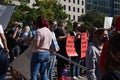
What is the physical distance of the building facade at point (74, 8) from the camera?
11875 cm

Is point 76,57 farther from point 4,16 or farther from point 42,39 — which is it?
point 42,39

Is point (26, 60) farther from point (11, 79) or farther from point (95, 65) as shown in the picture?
point (95, 65)

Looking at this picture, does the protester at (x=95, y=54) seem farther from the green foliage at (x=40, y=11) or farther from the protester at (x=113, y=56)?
the green foliage at (x=40, y=11)

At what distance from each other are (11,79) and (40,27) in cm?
301

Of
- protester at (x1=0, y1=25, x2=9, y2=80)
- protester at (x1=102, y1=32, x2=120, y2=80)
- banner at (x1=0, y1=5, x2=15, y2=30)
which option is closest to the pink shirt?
protester at (x1=0, y1=25, x2=9, y2=80)

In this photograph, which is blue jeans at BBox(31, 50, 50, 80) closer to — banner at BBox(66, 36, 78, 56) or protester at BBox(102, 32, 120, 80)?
banner at BBox(66, 36, 78, 56)

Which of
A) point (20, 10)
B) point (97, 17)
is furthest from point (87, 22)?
point (20, 10)

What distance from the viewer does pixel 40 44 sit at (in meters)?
8.73

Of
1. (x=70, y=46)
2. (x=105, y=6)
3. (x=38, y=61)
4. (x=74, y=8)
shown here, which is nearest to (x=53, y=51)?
(x=38, y=61)

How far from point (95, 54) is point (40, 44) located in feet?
9.29

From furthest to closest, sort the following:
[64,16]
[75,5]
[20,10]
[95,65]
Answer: [75,5] < [64,16] < [20,10] < [95,65]

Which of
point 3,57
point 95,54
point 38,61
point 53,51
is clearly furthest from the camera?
point 53,51

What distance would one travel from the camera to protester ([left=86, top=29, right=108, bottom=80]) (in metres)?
5.87

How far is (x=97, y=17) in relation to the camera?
115 meters
